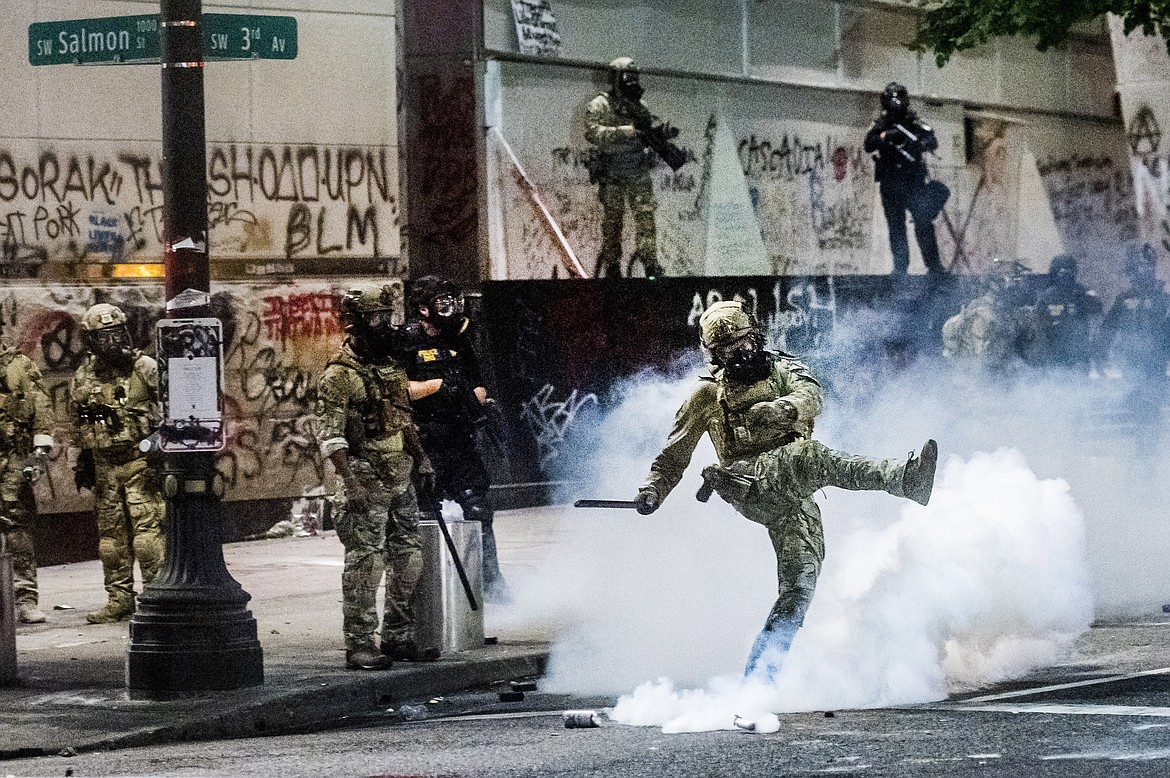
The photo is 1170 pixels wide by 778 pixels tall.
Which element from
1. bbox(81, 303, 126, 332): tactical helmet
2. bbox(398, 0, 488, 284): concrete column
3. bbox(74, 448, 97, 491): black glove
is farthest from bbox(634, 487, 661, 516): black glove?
bbox(398, 0, 488, 284): concrete column

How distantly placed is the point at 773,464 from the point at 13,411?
529 cm

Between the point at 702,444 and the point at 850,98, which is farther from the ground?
the point at 850,98

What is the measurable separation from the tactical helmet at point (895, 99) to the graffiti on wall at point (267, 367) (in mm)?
7178

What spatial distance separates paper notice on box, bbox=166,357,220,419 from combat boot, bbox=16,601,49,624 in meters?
3.16

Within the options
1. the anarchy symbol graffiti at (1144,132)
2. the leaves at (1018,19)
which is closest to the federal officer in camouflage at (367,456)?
the leaves at (1018,19)

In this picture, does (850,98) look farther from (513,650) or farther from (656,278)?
(513,650)

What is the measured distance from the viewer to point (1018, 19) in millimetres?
22188

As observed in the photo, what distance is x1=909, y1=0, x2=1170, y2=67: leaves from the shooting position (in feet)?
71.5

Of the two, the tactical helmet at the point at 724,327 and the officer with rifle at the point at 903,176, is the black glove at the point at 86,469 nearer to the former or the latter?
the tactical helmet at the point at 724,327

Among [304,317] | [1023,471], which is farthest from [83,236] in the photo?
[1023,471]

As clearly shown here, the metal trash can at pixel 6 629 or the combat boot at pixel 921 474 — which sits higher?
the combat boot at pixel 921 474

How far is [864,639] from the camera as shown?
32.9 feet

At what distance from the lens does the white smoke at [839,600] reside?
9.80 metres

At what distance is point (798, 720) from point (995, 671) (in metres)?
1.50
